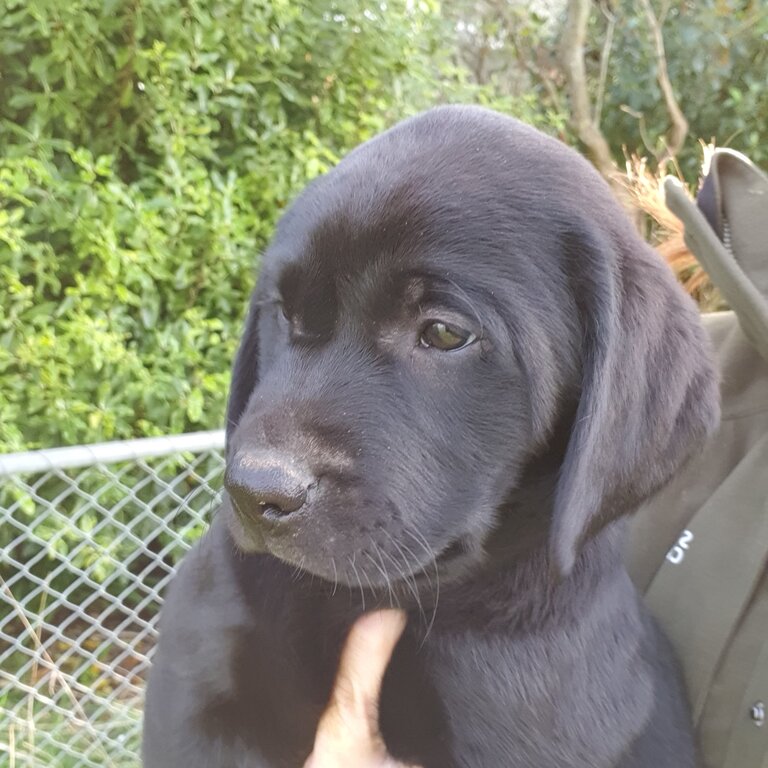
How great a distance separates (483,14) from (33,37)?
2.96m

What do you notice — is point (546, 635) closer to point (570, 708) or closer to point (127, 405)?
point (570, 708)

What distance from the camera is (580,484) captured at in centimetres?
108

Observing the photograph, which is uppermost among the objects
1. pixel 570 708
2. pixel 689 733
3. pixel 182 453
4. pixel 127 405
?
pixel 570 708

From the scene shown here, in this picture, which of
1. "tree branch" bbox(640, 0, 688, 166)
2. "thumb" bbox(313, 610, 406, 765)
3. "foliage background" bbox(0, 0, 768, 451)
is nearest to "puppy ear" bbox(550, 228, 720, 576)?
"thumb" bbox(313, 610, 406, 765)

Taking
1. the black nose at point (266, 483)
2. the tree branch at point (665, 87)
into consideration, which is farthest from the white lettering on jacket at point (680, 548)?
the tree branch at point (665, 87)

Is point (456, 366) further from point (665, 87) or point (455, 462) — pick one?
point (665, 87)

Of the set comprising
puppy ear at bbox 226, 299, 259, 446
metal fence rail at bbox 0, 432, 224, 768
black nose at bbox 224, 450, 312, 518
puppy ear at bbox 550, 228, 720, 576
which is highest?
puppy ear at bbox 550, 228, 720, 576

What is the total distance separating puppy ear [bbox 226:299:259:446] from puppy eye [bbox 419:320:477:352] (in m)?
0.41

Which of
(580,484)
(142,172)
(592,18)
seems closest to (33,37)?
(142,172)

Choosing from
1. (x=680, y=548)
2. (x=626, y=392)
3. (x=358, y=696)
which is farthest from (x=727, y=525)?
(x=358, y=696)

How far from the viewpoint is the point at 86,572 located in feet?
6.87

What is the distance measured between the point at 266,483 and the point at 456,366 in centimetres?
33

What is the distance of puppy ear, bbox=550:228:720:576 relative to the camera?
108 cm

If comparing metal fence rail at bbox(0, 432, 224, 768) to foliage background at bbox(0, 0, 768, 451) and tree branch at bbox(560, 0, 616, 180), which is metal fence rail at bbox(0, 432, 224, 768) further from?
tree branch at bbox(560, 0, 616, 180)
